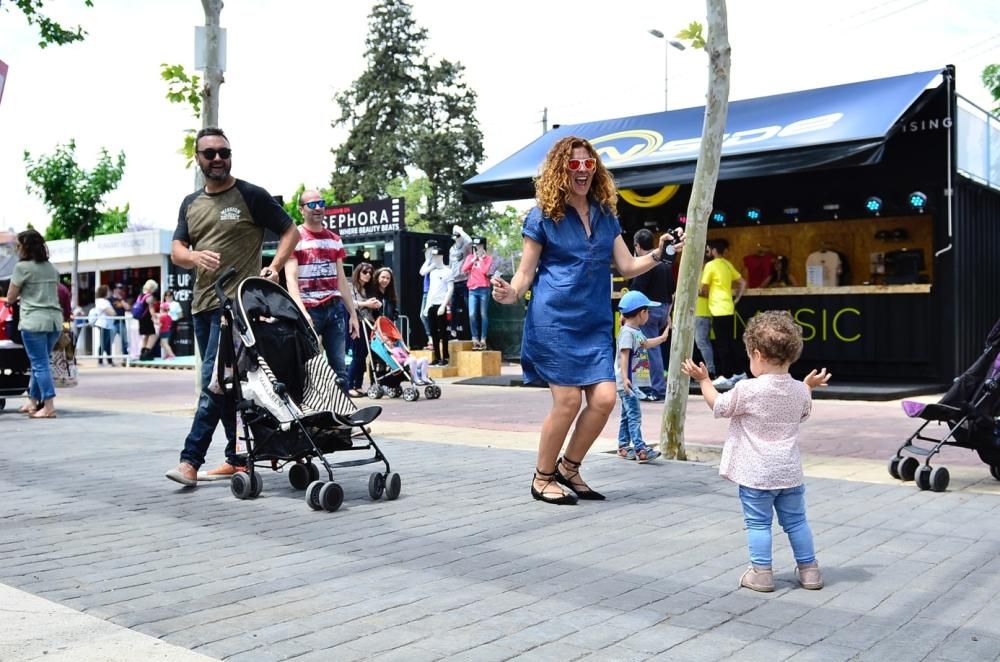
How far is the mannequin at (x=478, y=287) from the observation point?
60.5ft

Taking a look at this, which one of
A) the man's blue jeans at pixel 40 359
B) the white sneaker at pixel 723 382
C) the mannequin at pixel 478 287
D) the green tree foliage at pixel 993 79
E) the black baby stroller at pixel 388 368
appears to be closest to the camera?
the man's blue jeans at pixel 40 359

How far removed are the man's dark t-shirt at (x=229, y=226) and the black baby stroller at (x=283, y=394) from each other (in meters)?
0.16

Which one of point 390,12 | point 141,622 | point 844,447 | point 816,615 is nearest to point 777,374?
point 816,615

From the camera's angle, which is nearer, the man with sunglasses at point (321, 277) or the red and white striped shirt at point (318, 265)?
the man with sunglasses at point (321, 277)

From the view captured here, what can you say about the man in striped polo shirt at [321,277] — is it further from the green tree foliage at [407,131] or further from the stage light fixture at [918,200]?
the green tree foliage at [407,131]

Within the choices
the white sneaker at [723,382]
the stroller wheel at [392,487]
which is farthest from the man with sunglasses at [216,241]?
the white sneaker at [723,382]

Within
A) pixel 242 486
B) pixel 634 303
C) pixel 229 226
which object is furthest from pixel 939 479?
pixel 229 226

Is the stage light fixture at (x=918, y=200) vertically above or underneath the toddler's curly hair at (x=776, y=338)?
above

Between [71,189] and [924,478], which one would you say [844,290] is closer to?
[924,478]

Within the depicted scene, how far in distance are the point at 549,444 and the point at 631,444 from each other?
185 cm

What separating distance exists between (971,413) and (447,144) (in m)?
56.2

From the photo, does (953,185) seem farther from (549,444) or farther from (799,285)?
(549,444)

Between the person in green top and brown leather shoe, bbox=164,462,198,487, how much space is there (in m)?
5.27

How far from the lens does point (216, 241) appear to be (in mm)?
6531
